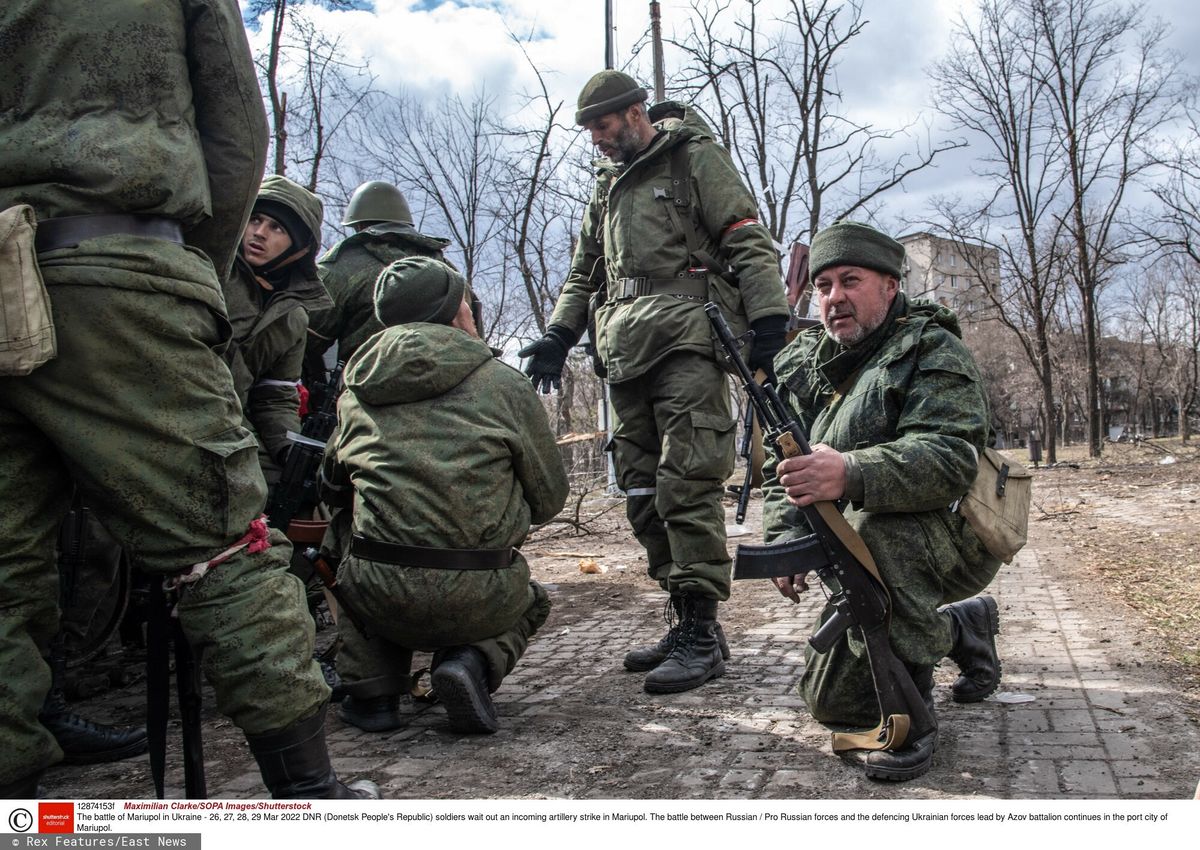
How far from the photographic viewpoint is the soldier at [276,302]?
12.4 feet

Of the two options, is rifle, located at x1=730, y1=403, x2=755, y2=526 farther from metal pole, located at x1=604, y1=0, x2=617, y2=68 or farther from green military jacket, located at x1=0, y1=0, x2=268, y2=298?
metal pole, located at x1=604, y1=0, x2=617, y2=68

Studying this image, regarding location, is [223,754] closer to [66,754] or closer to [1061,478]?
[66,754]

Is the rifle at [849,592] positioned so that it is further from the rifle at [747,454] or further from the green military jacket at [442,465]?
the rifle at [747,454]

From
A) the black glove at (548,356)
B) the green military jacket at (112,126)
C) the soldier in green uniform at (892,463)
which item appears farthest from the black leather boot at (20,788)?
the black glove at (548,356)

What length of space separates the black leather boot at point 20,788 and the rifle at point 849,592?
180 cm

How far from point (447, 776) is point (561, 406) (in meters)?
15.1

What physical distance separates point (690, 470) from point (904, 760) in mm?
1585

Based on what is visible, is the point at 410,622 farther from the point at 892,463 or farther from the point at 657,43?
the point at 657,43

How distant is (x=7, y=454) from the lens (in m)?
1.95

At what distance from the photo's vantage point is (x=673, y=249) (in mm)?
4070

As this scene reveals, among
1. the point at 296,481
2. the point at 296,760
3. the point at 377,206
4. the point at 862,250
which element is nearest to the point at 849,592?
the point at 862,250

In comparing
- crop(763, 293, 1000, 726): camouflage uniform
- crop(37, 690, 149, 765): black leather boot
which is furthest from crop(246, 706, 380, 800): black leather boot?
crop(763, 293, 1000, 726): camouflage uniform

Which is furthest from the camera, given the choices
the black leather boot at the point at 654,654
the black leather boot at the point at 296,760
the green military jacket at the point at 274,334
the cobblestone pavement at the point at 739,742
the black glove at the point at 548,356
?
the black glove at the point at 548,356
